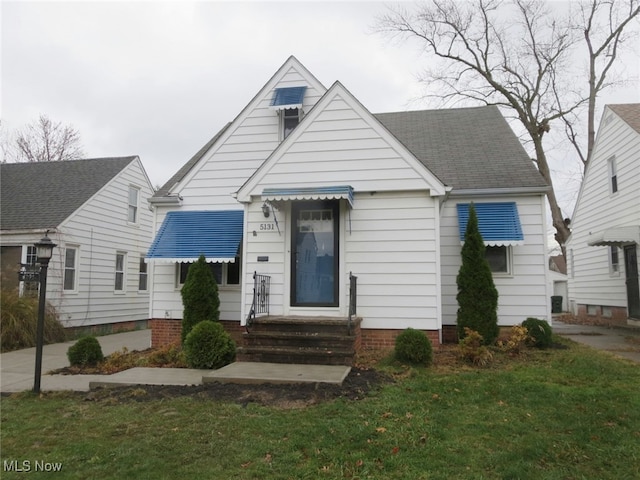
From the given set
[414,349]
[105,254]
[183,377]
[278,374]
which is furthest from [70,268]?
[414,349]

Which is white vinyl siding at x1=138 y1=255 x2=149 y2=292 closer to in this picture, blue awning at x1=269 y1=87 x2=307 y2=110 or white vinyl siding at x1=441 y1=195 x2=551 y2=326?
blue awning at x1=269 y1=87 x2=307 y2=110

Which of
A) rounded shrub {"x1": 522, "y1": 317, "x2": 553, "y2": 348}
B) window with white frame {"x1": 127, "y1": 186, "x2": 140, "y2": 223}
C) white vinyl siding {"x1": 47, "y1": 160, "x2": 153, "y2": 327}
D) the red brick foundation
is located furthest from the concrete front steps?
window with white frame {"x1": 127, "y1": 186, "x2": 140, "y2": 223}

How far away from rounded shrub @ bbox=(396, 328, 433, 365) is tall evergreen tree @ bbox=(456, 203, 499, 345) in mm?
1728

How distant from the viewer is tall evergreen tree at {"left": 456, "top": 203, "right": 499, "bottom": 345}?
332 inches

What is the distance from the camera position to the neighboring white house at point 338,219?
328 inches

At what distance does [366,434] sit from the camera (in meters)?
4.31

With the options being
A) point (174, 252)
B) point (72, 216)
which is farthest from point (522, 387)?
point (72, 216)

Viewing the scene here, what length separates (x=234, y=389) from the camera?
5926 mm

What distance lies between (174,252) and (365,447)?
7073mm

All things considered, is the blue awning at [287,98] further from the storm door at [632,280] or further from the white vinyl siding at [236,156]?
the storm door at [632,280]

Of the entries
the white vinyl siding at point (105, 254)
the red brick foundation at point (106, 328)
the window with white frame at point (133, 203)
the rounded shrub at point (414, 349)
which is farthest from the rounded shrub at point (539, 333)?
the window with white frame at point (133, 203)

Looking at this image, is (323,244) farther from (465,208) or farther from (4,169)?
(4,169)

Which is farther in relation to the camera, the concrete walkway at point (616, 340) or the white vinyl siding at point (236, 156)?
the white vinyl siding at point (236, 156)

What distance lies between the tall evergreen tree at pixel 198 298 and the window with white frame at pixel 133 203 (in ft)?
32.5
